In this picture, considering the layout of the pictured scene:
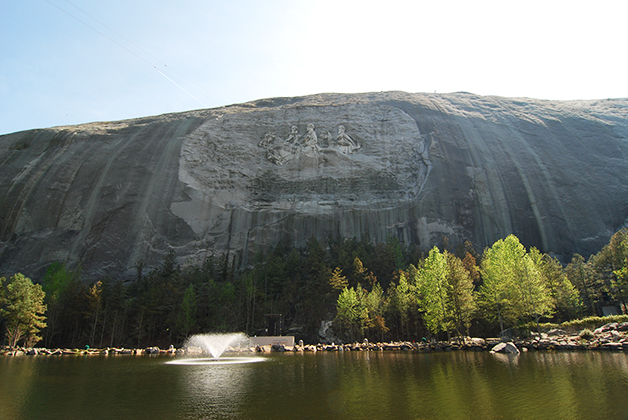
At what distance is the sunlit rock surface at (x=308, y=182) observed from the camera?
67.2 m

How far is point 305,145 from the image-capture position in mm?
78562

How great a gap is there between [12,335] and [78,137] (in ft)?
176

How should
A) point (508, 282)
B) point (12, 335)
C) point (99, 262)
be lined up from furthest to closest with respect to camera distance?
point (99, 262), point (12, 335), point (508, 282)

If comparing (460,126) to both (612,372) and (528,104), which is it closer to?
(528,104)

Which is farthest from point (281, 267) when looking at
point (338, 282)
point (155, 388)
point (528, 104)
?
point (528, 104)

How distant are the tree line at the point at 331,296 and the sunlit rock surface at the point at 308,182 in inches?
255

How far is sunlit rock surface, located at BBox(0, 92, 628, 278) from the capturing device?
6725 cm


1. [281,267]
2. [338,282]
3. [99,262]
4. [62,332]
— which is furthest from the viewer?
[99,262]

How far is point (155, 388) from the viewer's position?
13594 millimetres

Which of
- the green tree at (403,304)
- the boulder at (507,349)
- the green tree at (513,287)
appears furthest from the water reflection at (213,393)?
the green tree at (403,304)

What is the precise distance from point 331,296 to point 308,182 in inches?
1243

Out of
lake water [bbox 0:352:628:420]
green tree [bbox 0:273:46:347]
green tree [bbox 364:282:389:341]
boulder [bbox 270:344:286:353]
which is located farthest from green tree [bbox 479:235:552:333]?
green tree [bbox 0:273:46:347]

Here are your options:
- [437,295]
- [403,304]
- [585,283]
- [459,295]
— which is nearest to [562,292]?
[585,283]

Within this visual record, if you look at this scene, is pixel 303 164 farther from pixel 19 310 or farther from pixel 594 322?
pixel 594 322
